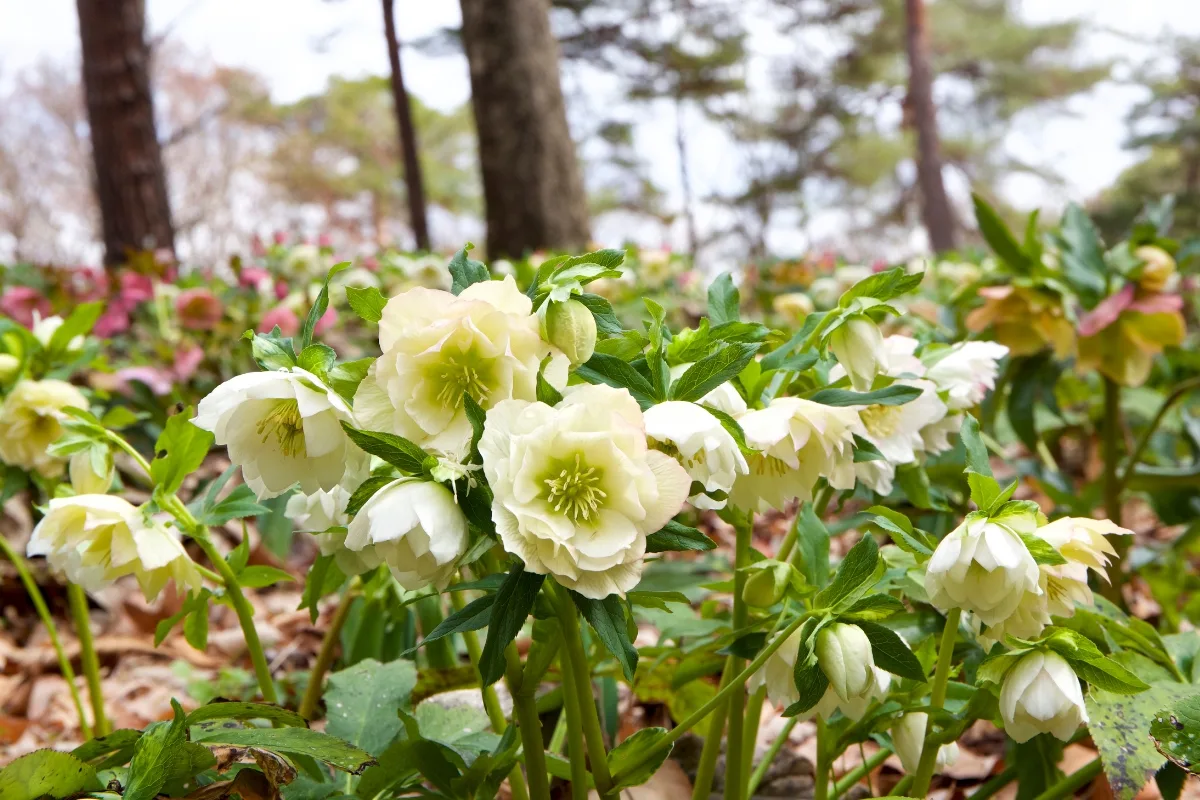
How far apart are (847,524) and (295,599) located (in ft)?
4.15

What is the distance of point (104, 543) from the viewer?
676 millimetres

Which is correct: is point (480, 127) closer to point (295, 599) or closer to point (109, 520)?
point (295, 599)

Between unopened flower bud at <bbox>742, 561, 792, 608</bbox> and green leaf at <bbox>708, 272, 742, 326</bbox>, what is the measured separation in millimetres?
175

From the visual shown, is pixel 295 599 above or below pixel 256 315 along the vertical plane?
below

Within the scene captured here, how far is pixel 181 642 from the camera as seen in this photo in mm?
1688

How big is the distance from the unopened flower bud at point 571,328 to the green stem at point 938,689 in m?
0.31

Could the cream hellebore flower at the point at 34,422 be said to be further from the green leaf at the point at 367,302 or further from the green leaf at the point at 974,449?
the green leaf at the point at 974,449

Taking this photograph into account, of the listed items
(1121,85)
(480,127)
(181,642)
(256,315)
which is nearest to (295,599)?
(181,642)

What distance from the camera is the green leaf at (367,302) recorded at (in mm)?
515

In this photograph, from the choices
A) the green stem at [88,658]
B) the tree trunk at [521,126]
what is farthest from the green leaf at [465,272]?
the tree trunk at [521,126]

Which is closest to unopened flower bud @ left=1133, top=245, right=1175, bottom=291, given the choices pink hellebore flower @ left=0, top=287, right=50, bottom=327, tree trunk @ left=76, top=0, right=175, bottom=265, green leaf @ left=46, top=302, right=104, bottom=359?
green leaf @ left=46, top=302, right=104, bottom=359

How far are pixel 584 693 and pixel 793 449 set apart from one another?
203 millimetres

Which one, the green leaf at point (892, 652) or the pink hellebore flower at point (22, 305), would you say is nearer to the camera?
the green leaf at point (892, 652)

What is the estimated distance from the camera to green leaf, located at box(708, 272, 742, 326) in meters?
0.64
